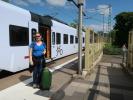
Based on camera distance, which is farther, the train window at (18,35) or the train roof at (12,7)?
the train window at (18,35)

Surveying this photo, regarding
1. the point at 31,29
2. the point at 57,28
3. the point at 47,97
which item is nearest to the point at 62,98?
the point at 47,97

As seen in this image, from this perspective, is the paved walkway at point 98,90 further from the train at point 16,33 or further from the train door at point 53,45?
the train door at point 53,45

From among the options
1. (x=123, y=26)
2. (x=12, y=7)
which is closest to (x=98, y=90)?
(x=12, y=7)

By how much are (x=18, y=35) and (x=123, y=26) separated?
4877 cm

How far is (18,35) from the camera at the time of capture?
424 inches

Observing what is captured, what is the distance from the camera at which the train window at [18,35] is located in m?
10.2

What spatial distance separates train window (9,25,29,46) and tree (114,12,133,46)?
154 ft

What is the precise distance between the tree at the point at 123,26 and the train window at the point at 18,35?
154 feet

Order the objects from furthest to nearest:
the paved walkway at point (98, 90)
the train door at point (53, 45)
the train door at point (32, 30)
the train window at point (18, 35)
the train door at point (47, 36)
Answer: the train door at point (53, 45)
the train door at point (47, 36)
the train door at point (32, 30)
the train window at point (18, 35)
the paved walkway at point (98, 90)

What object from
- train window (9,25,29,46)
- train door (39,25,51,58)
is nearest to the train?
train window (9,25,29,46)

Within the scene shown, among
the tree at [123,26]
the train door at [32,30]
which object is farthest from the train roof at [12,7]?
the tree at [123,26]

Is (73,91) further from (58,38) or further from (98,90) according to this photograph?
(58,38)

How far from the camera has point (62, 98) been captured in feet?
24.4

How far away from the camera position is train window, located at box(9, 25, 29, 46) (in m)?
10.2
